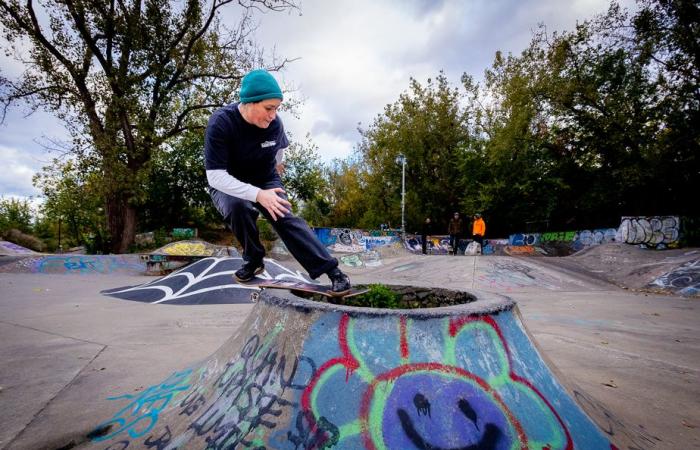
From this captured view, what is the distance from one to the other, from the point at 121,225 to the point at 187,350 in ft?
54.7

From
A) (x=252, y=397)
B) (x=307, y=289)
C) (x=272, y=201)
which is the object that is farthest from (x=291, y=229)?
(x=252, y=397)

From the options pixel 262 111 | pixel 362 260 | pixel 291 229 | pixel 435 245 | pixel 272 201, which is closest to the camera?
pixel 272 201

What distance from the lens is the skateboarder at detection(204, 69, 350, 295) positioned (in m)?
2.56

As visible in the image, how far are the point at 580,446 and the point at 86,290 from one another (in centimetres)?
1189

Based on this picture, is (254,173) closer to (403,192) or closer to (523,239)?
(523,239)

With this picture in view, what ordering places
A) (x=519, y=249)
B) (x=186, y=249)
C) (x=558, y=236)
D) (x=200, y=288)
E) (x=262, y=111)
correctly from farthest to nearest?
(x=519, y=249), (x=558, y=236), (x=186, y=249), (x=200, y=288), (x=262, y=111)

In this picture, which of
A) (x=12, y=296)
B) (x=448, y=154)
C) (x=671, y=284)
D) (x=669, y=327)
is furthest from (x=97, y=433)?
(x=448, y=154)

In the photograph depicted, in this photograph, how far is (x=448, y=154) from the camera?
2812 centimetres

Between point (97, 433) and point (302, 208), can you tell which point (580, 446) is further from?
point (302, 208)

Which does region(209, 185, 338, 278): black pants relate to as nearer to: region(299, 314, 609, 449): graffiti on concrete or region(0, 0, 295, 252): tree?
region(299, 314, 609, 449): graffiti on concrete

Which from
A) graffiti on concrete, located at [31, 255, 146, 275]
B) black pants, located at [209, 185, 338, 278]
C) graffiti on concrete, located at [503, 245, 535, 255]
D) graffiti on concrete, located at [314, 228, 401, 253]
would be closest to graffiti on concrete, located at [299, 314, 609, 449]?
black pants, located at [209, 185, 338, 278]

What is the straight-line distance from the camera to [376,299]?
3023mm

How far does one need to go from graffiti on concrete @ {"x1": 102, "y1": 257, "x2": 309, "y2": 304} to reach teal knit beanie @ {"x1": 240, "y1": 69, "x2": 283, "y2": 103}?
561 cm

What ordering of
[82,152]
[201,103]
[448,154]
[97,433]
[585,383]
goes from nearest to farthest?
[97,433]
[585,383]
[82,152]
[201,103]
[448,154]
